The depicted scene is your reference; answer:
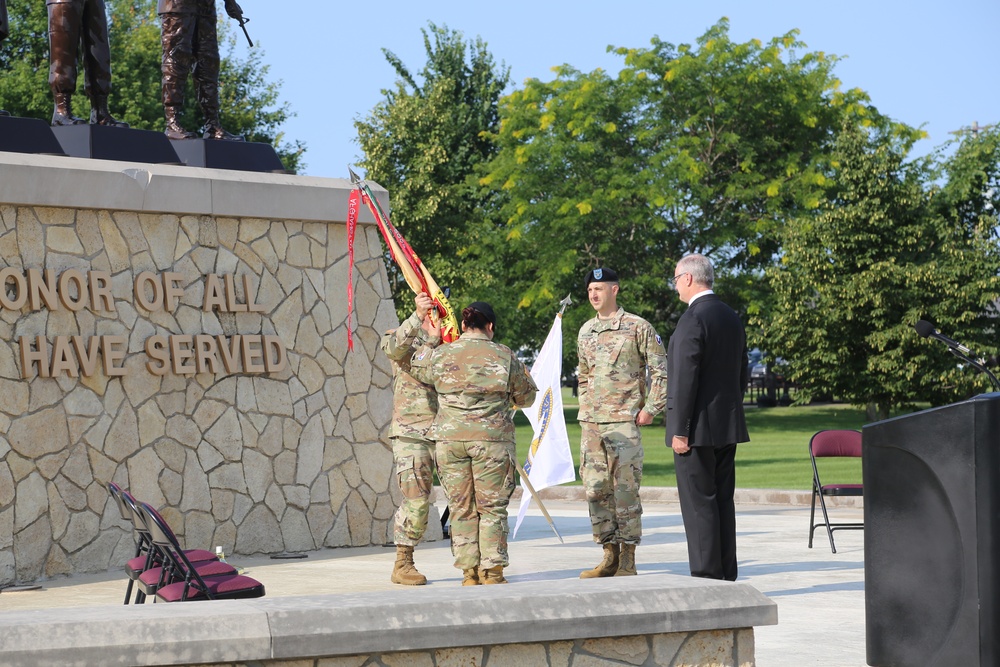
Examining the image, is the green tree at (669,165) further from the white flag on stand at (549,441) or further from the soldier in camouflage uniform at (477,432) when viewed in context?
the soldier in camouflage uniform at (477,432)

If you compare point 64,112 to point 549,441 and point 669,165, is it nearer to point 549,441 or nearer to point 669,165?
point 549,441

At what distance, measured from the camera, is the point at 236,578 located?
7.05 metres

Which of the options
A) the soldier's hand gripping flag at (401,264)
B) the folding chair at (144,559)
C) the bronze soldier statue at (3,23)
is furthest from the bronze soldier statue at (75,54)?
the folding chair at (144,559)

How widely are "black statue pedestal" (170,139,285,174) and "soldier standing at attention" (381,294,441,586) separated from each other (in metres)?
3.10

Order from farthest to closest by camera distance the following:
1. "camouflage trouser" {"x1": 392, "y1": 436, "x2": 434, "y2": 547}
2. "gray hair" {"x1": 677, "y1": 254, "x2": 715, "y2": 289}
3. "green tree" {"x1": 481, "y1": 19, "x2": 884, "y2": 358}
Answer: "green tree" {"x1": 481, "y1": 19, "x2": 884, "y2": 358}
"camouflage trouser" {"x1": 392, "y1": 436, "x2": 434, "y2": 547}
"gray hair" {"x1": 677, "y1": 254, "x2": 715, "y2": 289}

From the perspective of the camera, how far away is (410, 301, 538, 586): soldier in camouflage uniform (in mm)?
8414

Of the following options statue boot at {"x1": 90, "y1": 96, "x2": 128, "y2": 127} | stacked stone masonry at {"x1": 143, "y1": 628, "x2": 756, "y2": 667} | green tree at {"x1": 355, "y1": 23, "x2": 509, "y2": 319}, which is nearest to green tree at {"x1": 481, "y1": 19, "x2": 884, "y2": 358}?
green tree at {"x1": 355, "y1": 23, "x2": 509, "y2": 319}

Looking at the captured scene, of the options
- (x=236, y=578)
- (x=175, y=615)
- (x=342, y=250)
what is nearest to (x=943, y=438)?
(x=175, y=615)

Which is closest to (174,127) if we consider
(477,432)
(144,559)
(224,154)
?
(224,154)

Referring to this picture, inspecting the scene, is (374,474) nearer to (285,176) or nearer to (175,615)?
(285,176)

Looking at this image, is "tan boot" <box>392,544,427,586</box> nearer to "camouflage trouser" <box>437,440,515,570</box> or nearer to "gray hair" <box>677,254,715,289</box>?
"camouflage trouser" <box>437,440,515,570</box>

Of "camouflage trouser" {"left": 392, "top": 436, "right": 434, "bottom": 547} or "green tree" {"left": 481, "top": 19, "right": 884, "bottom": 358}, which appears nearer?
"camouflage trouser" {"left": 392, "top": 436, "right": 434, "bottom": 547}

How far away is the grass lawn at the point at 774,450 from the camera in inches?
794

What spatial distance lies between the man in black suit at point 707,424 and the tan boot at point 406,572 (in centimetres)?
220
